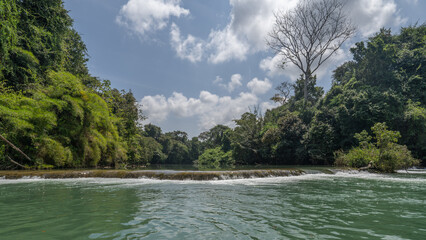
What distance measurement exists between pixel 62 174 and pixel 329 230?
1108 centimetres

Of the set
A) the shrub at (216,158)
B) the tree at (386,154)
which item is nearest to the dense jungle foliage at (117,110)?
the tree at (386,154)

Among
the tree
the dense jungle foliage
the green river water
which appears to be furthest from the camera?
the tree

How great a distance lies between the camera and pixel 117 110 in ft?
74.8

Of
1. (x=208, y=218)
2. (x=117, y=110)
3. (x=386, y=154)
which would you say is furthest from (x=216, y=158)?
(x=208, y=218)

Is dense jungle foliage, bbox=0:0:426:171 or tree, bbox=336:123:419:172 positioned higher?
dense jungle foliage, bbox=0:0:426:171

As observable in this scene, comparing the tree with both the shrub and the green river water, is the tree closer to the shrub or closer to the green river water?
the green river water

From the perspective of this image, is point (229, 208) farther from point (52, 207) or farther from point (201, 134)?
point (201, 134)

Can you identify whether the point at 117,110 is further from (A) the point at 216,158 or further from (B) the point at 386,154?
(A) the point at 216,158

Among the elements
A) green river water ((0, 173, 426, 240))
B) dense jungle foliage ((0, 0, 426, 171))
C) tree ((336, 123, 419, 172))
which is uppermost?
dense jungle foliage ((0, 0, 426, 171))

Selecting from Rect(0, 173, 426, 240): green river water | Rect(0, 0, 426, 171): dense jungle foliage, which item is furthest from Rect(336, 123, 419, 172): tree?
Rect(0, 173, 426, 240): green river water

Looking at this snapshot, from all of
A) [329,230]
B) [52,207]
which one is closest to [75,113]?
[52,207]

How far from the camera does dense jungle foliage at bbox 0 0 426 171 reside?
11.5 m

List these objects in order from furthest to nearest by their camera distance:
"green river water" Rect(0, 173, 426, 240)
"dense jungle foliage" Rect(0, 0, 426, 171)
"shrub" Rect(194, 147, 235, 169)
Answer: "shrub" Rect(194, 147, 235, 169) → "dense jungle foliage" Rect(0, 0, 426, 171) → "green river water" Rect(0, 173, 426, 240)

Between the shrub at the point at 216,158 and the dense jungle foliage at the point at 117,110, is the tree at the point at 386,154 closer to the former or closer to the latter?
the dense jungle foliage at the point at 117,110
